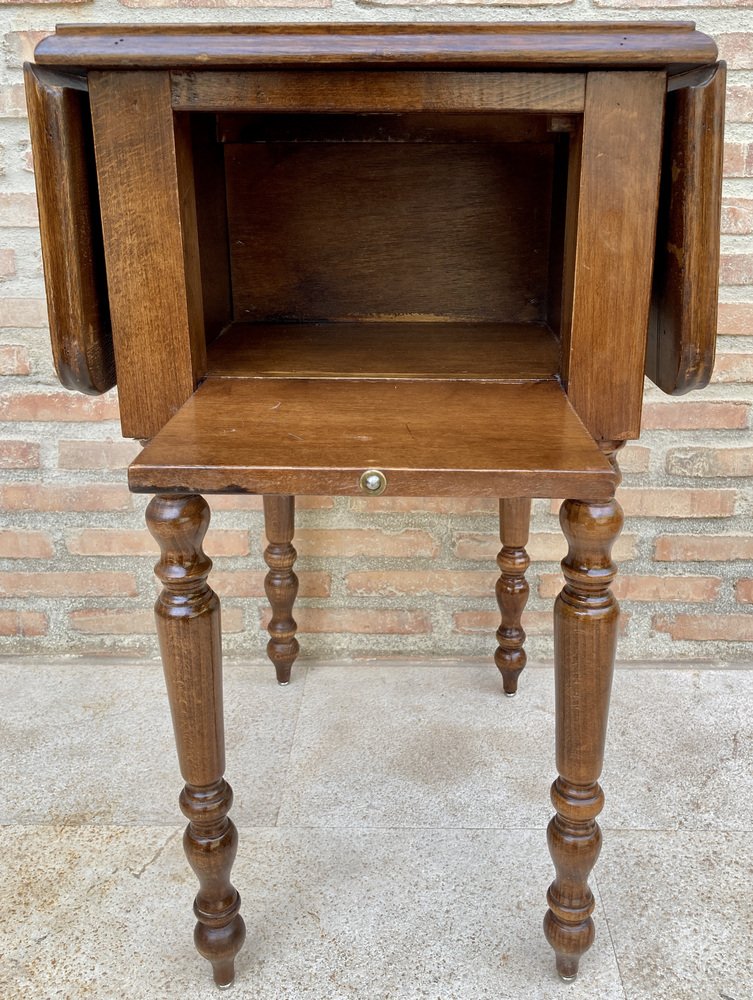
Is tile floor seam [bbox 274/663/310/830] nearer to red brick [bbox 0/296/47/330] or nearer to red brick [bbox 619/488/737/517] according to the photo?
red brick [bbox 619/488/737/517]

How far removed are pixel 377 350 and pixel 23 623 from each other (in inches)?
39.6

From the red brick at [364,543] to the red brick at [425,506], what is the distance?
4 centimetres

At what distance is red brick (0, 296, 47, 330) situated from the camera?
1582 millimetres

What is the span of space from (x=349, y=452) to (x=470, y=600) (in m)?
0.97

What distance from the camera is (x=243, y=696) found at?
1.68 m

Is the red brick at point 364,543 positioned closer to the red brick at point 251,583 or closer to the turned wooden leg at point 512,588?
the red brick at point 251,583

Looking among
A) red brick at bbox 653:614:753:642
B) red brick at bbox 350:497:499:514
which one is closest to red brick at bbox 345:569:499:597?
red brick at bbox 350:497:499:514

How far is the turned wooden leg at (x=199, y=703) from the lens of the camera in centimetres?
91

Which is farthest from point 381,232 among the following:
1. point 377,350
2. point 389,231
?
point 377,350

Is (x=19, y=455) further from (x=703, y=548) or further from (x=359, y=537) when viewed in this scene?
(x=703, y=548)

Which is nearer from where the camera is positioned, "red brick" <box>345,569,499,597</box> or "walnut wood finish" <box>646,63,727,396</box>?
"walnut wood finish" <box>646,63,727,396</box>

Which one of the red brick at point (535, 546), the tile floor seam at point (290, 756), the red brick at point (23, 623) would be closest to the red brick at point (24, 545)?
the red brick at point (23, 623)

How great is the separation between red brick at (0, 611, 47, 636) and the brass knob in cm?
117

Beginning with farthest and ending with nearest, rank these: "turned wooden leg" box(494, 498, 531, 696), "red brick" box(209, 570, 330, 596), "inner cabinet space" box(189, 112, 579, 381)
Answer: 1. "red brick" box(209, 570, 330, 596)
2. "turned wooden leg" box(494, 498, 531, 696)
3. "inner cabinet space" box(189, 112, 579, 381)
